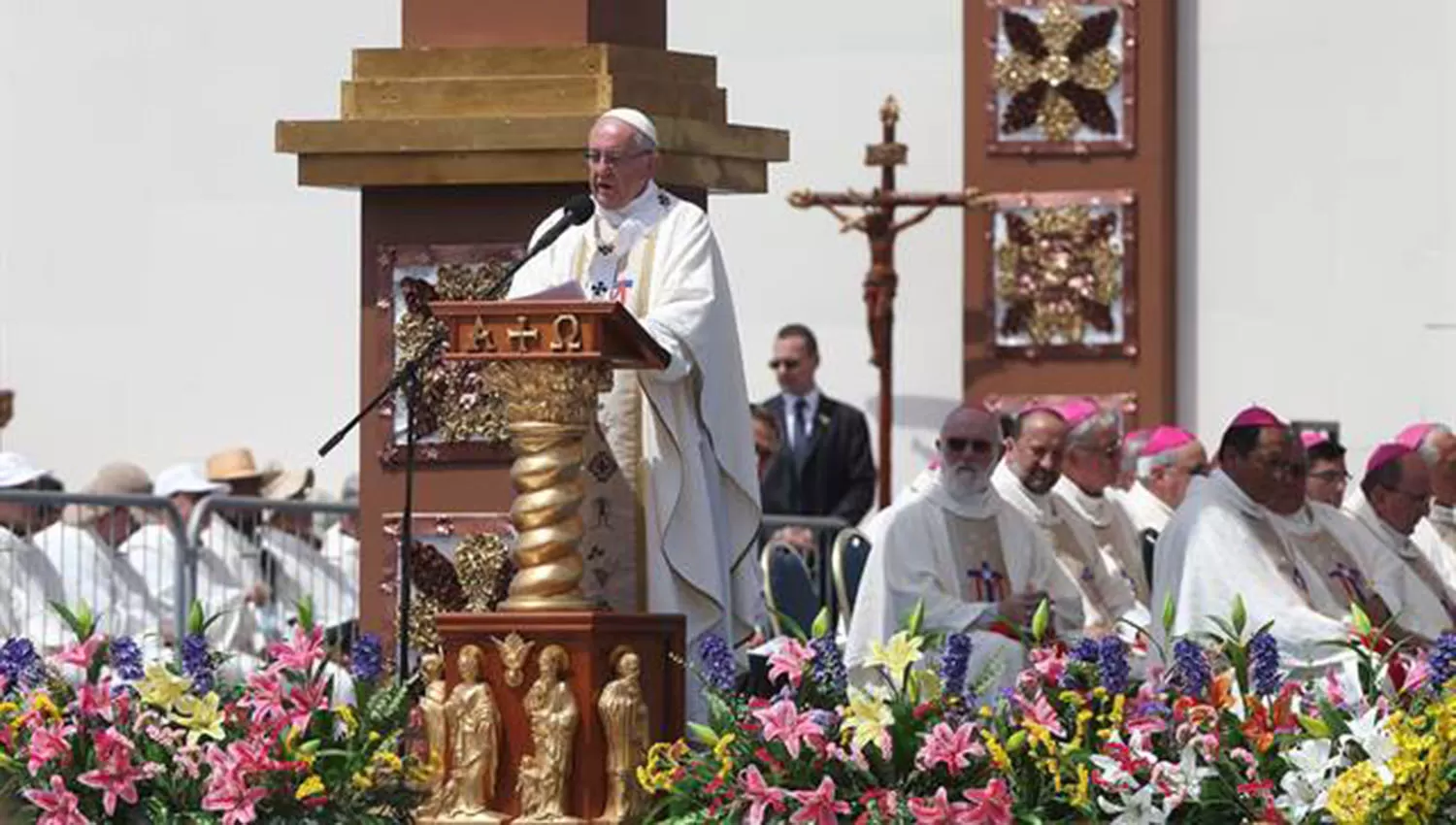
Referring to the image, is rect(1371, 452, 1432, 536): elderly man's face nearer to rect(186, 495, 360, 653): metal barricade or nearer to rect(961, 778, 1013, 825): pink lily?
rect(186, 495, 360, 653): metal barricade

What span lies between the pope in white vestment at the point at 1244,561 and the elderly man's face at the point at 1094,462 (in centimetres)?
297

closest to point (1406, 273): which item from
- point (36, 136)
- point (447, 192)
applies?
point (36, 136)

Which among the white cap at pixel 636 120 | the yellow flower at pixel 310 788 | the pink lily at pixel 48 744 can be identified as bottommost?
the yellow flower at pixel 310 788

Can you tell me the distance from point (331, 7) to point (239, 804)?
11.0m

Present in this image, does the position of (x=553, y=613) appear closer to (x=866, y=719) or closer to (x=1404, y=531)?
(x=866, y=719)

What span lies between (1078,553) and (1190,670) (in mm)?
6168

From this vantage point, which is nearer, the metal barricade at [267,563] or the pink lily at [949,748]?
the pink lily at [949,748]

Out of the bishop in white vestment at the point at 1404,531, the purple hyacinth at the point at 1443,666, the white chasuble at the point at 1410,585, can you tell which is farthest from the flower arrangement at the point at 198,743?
the bishop in white vestment at the point at 1404,531

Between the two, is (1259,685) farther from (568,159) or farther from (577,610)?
(568,159)

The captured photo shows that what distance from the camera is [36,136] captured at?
841 inches

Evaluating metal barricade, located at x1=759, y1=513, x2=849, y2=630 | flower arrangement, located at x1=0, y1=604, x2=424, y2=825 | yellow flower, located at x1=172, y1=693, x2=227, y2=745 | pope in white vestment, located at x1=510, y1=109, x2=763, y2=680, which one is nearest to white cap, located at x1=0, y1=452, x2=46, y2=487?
metal barricade, located at x1=759, y1=513, x2=849, y2=630

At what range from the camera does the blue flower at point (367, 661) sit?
1071cm

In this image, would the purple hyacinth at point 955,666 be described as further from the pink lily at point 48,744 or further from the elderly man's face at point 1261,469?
the elderly man's face at point 1261,469

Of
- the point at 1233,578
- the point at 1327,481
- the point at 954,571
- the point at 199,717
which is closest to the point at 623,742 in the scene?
the point at 199,717
